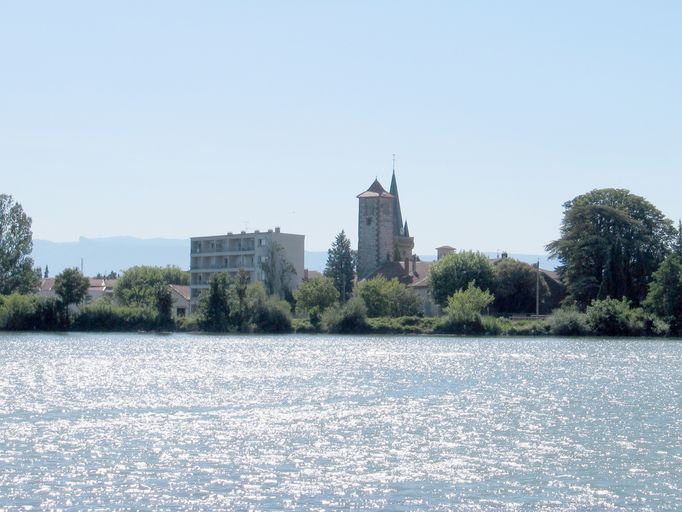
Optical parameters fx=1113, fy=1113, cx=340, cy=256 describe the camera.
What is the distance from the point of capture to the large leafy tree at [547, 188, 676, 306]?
3809 inches

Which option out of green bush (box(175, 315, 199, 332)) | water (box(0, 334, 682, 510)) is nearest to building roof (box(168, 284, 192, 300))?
green bush (box(175, 315, 199, 332))

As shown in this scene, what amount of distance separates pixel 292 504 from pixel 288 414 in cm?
1354

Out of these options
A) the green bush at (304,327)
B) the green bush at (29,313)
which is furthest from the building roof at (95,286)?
the green bush at (304,327)

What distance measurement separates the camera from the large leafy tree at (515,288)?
355 feet

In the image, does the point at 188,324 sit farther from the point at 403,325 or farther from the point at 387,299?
the point at 403,325

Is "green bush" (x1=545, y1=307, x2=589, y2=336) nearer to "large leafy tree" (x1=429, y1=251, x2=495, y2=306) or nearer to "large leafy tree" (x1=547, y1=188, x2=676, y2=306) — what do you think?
"large leafy tree" (x1=547, y1=188, x2=676, y2=306)

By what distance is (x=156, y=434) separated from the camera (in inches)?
1173

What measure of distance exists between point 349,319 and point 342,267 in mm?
26236

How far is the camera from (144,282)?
138000 mm

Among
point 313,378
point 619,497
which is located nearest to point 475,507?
point 619,497

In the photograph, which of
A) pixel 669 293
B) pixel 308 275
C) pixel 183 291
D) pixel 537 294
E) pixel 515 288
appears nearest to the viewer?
pixel 669 293

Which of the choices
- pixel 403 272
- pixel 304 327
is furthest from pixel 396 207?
pixel 304 327

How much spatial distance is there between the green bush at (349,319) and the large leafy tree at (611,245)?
1900cm

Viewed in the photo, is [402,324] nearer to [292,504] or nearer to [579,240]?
[579,240]
